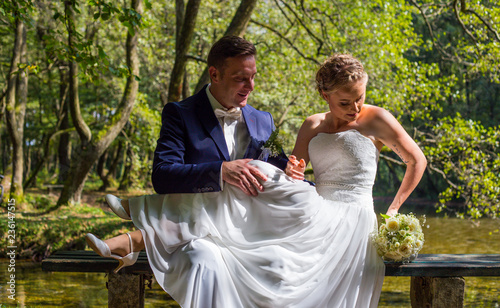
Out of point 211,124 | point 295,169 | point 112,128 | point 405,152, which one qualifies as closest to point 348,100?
point 405,152

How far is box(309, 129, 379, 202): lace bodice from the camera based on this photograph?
3781 mm

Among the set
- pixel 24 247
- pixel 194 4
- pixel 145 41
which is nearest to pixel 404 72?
pixel 194 4

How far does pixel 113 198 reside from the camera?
3.35m

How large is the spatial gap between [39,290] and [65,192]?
625 cm

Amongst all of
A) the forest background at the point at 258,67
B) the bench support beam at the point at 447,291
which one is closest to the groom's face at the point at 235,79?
the forest background at the point at 258,67

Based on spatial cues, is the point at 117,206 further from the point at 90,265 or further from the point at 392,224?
the point at 392,224

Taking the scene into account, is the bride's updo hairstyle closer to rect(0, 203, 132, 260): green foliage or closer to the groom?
the groom

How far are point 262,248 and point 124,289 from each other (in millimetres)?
971

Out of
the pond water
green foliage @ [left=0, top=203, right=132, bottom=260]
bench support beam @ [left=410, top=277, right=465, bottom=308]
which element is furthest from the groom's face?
green foliage @ [left=0, top=203, right=132, bottom=260]

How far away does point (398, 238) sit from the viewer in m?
3.24

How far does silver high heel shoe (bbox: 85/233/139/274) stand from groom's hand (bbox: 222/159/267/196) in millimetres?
708

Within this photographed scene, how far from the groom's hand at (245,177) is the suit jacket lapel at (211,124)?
423 mm

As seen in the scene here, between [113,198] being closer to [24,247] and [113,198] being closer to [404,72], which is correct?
[24,247]

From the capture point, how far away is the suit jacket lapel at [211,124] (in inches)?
144
